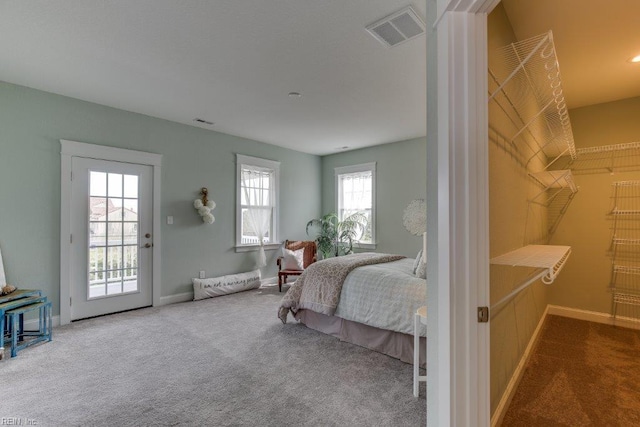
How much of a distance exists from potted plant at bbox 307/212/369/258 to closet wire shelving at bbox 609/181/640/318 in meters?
3.53

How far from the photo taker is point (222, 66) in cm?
280

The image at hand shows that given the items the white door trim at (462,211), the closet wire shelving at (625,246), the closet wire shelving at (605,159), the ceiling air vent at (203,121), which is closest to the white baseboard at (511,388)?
the white door trim at (462,211)

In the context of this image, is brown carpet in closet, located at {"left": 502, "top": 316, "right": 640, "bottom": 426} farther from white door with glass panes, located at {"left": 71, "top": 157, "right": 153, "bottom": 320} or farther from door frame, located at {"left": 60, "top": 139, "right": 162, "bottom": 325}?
door frame, located at {"left": 60, "top": 139, "right": 162, "bottom": 325}

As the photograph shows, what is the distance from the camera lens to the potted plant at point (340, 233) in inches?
236

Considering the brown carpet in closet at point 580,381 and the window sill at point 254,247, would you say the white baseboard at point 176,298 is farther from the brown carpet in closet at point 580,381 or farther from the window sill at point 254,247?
the brown carpet in closet at point 580,381

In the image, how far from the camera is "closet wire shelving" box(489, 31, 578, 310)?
1.40 meters

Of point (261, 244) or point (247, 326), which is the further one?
point (261, 244)

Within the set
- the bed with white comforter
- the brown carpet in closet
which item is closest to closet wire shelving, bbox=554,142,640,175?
the brown carpet in closet

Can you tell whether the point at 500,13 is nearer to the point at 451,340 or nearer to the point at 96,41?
the point at 451,340

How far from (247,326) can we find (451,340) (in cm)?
283

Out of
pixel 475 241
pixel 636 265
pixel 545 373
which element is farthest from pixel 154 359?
pixel 636 265

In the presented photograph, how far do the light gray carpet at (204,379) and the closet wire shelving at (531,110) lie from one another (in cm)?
116

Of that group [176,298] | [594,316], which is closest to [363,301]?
[594,316]

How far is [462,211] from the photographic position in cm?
102
